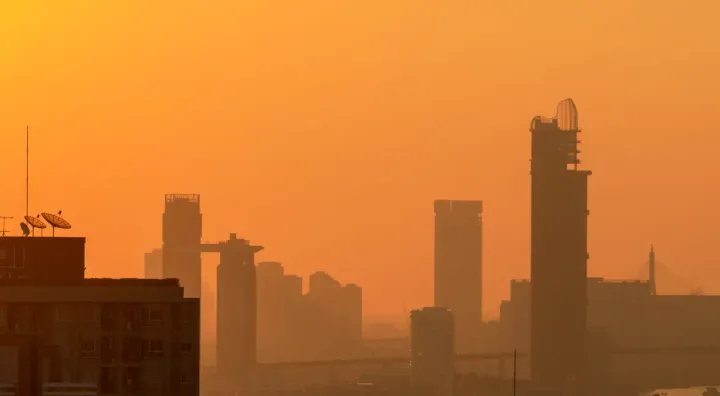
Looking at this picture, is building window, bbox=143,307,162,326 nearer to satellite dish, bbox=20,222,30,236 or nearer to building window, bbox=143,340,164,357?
building window, bbox=143,340,164,357

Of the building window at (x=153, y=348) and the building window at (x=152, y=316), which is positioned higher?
the building window at (x=152, y=316)

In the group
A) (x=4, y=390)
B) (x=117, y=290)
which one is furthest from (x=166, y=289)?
(x=4, y=390)

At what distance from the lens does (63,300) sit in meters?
96.5

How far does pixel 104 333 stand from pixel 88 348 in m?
0.95

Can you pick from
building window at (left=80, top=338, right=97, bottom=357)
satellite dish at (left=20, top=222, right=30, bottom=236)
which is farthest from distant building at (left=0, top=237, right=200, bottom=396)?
satellite dish at (left=20, top=222, right=30, bottom=236)

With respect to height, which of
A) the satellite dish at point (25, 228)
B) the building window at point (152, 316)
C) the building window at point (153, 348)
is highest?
the satellite dish at point (25, 228)

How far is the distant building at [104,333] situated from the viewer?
3762 inches

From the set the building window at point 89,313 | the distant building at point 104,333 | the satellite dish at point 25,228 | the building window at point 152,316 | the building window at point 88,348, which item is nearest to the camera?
the distant building at point 104,333

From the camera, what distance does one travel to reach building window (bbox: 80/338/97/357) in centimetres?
9631

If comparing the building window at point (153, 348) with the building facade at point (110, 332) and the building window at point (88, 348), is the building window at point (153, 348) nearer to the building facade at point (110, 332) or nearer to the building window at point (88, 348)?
the building facade at point (110, 332)

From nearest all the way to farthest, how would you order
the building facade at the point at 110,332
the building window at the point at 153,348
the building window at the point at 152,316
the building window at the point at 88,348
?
the building facade at the point at 110,332, the building window at the point at 88,348, the building window at the point at 153,348, the building window at the point at 152,316

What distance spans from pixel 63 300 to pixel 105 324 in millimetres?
2133

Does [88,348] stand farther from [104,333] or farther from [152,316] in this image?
[152,316]

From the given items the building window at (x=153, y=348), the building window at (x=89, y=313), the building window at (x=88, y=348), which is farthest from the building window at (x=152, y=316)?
the building window at (x=88, y=348)
